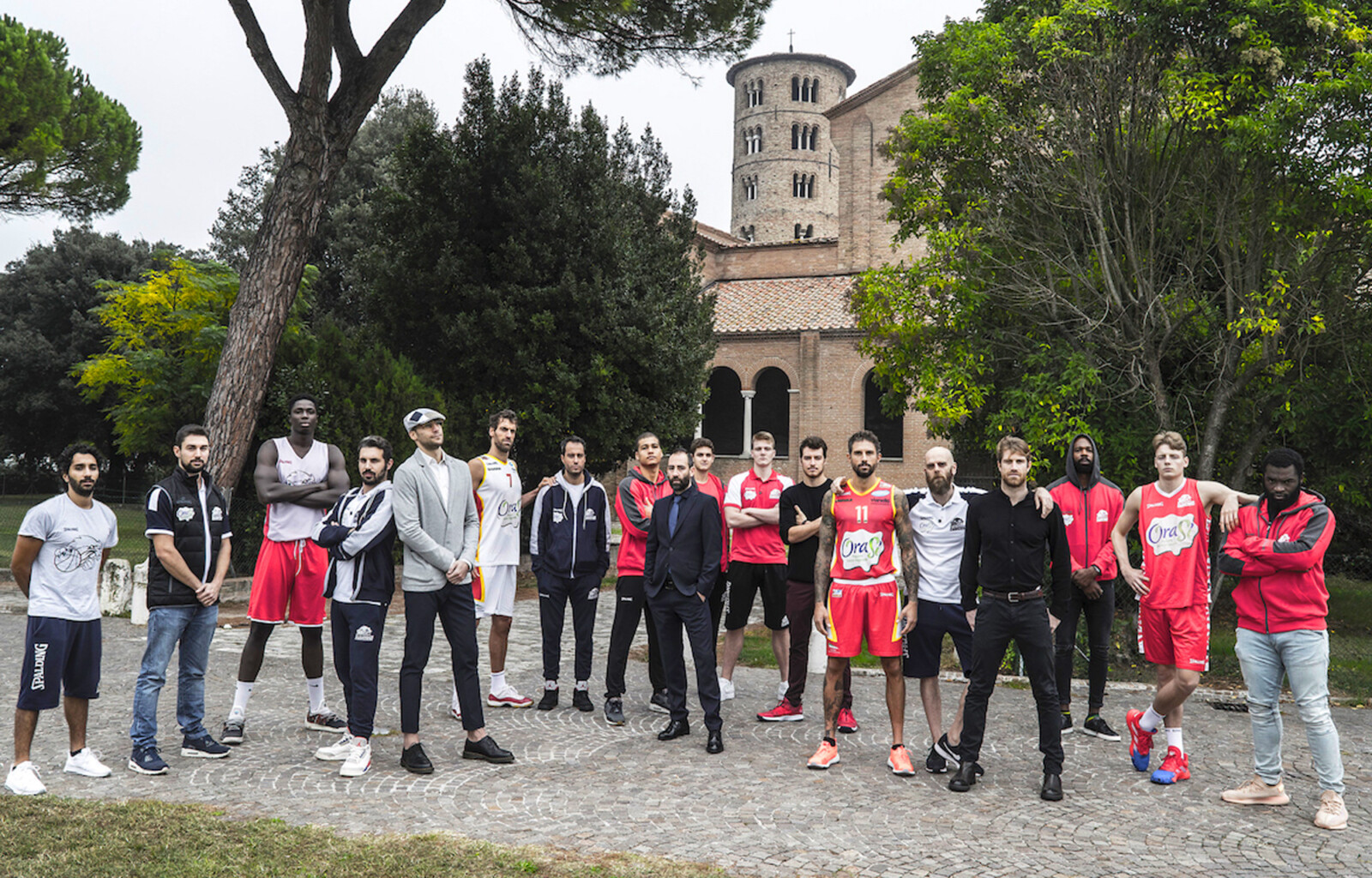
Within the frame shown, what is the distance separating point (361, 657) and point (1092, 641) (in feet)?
16.1

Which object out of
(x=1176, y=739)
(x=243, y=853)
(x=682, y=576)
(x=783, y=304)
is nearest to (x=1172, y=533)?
(x=1176, y=739)

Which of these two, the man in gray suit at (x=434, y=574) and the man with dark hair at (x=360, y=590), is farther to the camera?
the man in gray suit at (x=434, y=574)

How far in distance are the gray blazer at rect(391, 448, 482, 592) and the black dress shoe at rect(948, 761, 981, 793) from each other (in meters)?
3.01

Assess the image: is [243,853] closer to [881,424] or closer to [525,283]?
[525,283]

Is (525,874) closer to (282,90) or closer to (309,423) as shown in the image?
(309,423)

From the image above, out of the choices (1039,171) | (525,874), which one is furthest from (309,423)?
(1039,171)

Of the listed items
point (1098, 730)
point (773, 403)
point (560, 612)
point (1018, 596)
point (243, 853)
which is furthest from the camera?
point (773, 403)

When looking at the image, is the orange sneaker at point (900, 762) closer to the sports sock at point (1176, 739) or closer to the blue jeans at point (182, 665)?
the sports sock at point (1176, 739)

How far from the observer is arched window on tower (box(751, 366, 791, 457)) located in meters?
36.3

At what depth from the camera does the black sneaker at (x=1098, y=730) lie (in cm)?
696

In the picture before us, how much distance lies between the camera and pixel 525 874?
A: 4.18 meters

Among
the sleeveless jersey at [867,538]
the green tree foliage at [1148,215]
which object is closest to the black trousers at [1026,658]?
the sleeveless jersey at [867,538]

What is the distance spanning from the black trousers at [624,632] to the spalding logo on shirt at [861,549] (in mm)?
1789

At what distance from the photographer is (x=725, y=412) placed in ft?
122
